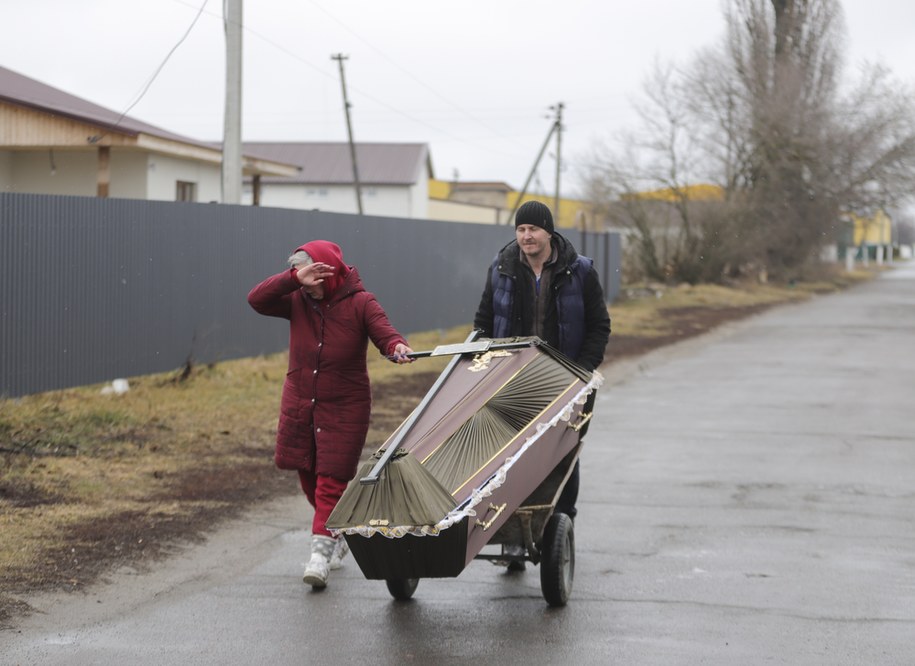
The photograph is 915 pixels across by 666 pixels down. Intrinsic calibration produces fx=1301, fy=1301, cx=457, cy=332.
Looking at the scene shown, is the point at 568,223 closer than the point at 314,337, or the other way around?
the point at 314,337

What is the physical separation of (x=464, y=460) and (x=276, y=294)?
1.41m

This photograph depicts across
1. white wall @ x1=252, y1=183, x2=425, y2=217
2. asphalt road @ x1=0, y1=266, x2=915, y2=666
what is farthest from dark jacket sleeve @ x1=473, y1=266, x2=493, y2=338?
white wall @ x1=252, y1=183, x2=425, y2=217

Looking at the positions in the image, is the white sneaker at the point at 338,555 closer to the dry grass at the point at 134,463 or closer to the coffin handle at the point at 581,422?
the dry grass at the point at 134,463

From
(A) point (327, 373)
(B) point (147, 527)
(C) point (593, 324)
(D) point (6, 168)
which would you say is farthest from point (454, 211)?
(A) point (327, 373)

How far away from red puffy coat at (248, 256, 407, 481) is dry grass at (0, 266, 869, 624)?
1.30 meters

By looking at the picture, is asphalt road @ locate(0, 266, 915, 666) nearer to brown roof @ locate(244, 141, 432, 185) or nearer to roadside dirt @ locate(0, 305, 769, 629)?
roadside dirt @ locate(0, 305, 769, 629)

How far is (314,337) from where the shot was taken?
6.28 m

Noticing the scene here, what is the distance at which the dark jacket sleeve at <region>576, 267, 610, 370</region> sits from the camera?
6.55 m

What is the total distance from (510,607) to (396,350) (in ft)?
4.27

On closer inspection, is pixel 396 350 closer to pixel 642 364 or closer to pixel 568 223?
pixel 642 364

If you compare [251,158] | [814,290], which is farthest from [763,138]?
[251,158]

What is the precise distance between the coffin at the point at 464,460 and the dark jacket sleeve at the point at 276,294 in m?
0.80

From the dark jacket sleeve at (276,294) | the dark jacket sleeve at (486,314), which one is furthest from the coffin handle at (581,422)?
the dark jacket sleeve at (276,294)

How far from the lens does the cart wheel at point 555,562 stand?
586 cm
